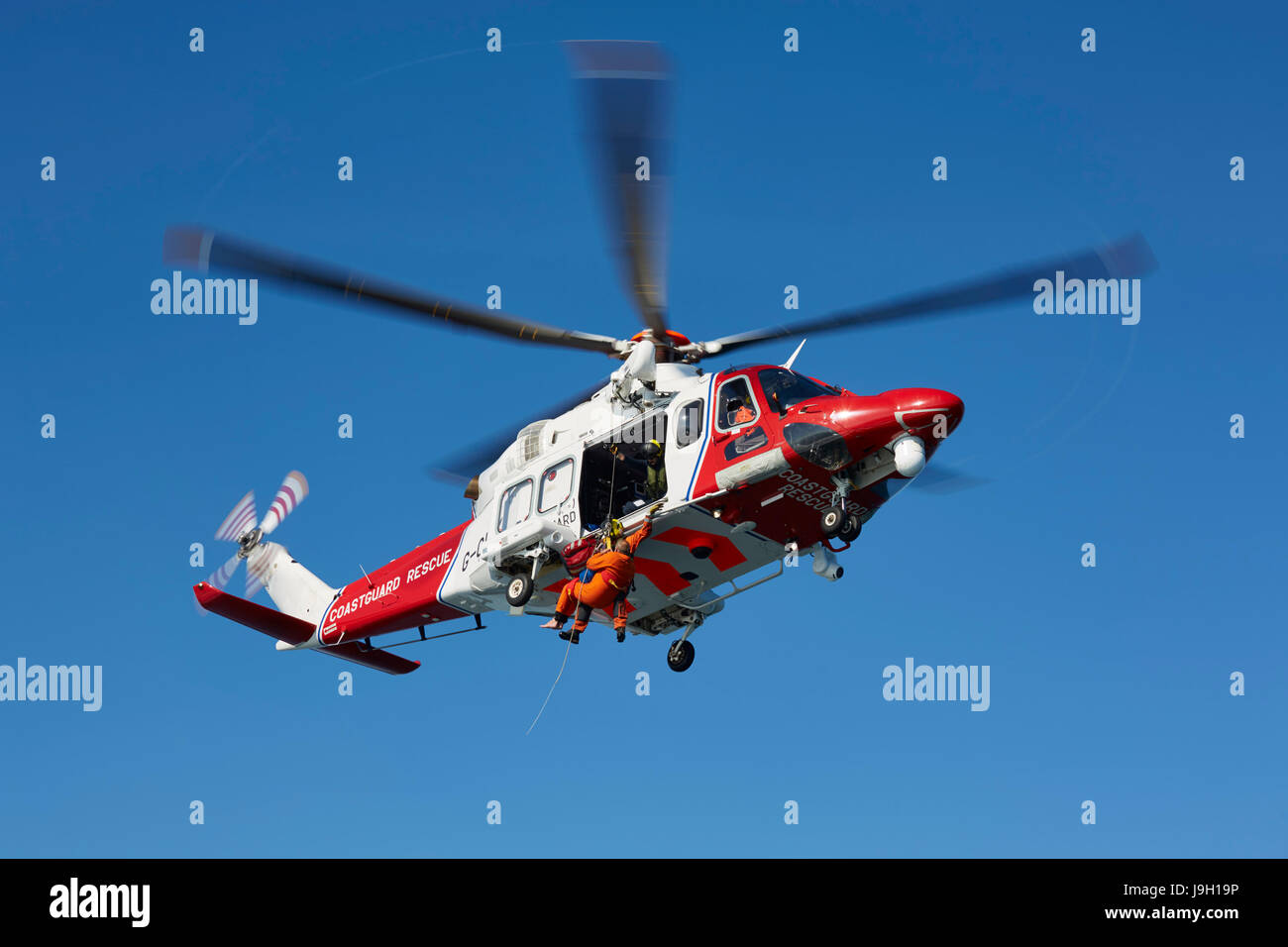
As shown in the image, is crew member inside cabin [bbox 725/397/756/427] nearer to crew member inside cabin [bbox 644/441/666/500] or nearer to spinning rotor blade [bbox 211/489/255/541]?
crew member inside cabin [bbox 644/441/666/500]

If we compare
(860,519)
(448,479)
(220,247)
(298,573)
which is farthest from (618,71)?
(298,573)

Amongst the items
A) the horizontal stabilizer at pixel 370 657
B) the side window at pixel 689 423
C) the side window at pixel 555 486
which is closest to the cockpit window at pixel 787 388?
the side window at pixel 689 423

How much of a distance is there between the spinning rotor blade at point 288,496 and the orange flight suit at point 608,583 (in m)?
8.71

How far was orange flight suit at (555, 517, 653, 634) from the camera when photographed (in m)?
21.7

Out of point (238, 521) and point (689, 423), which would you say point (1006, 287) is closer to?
point (689, 423)

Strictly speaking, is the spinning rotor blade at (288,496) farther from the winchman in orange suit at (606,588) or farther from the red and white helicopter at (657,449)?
the winchman in orange suit at (606,588)

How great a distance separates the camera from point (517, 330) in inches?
867

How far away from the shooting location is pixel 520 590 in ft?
77.4

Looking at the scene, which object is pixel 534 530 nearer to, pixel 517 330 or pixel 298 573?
pixel 517 330

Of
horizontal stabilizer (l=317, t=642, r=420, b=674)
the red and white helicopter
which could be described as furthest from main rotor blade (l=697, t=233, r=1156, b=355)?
horizontal stabilizer (l=317, t=642, r=420, b=674)

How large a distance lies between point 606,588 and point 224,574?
1023 cm

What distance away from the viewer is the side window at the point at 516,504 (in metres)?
23.8

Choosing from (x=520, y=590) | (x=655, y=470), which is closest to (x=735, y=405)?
(x=655, y=470)

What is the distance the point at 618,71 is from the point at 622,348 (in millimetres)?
6916
